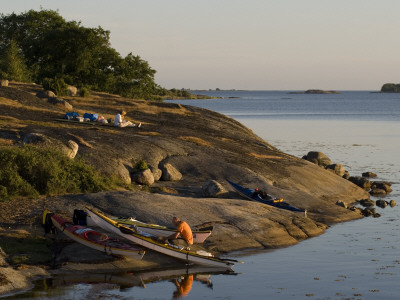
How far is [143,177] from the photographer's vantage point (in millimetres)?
38312

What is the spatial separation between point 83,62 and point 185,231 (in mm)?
59761

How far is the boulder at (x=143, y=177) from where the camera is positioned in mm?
38281

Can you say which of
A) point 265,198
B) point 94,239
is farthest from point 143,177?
point 94,239

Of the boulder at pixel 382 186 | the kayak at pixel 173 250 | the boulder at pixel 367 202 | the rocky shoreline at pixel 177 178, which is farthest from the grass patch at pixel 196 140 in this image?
the kayak at pixel 173 250

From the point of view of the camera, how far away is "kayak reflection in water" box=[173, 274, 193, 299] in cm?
2298

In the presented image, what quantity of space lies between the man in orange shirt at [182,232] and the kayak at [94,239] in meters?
1.98

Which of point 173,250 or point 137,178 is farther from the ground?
point 137,178

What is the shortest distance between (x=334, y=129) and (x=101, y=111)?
5574 cm

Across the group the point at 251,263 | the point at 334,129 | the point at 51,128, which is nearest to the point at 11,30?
the point at 334,129

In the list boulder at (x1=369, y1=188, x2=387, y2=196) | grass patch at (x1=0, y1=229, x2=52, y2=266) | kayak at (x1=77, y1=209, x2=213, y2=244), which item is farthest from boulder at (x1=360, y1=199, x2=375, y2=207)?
grass patch at (x1=0, y1=229, x2=52, y2=266)

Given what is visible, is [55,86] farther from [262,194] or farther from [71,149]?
[262,194]

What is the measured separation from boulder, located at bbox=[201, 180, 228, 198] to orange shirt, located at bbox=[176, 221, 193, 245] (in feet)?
33.7

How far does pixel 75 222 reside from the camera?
90.4 feet

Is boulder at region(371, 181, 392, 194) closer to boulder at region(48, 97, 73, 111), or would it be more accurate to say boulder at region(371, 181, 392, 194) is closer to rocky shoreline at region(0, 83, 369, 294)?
rocky shoreline at region(0, 83, 369, 294)
